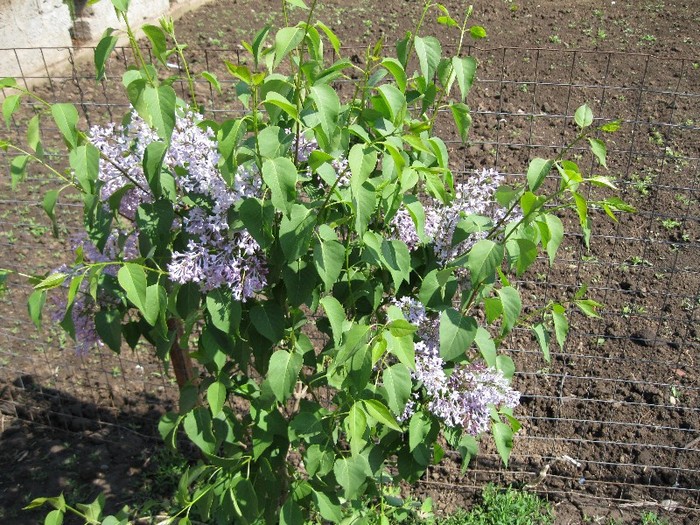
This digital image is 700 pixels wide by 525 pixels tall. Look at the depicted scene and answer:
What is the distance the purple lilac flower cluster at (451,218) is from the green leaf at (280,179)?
409mm

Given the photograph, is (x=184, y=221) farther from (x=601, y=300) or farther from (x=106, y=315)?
(x=601, y=300)

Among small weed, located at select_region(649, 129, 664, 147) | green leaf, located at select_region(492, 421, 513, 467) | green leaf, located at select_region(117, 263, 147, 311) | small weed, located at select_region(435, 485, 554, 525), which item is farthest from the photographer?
small weed, located at select_region(649, 129, 664, 147)

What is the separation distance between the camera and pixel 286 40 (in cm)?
151

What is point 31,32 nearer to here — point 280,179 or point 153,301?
point 153,301

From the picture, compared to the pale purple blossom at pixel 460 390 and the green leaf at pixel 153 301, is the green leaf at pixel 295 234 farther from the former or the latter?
the pale purple blossom at pixel 460 390

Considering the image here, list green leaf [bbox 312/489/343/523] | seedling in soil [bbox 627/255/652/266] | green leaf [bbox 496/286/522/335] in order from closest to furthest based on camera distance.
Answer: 1. green leaf [bbox 496/286/522/335]
2. green leaf [bbox 312/489/343/523]
3. seedling in soil [bbox 627/255/652/266]

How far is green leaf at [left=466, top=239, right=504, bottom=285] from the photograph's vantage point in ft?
5.54

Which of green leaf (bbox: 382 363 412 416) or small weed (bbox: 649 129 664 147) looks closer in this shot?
green leaf (bbox: 382 363 412 416)

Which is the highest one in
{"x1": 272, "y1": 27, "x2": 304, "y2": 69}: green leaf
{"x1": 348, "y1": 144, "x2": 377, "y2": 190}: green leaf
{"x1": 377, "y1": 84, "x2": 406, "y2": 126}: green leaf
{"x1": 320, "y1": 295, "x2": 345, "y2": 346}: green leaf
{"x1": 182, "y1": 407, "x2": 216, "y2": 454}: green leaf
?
{"x1": 272, "y1": 27, "x2": 304, "y2": 69}: green leaf

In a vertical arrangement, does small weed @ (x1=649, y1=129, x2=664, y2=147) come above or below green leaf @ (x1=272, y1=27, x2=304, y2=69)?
below

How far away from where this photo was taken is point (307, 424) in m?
2.01

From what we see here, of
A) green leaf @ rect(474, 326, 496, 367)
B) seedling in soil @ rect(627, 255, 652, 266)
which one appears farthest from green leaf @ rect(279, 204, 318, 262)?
seedling in soil @ rect(627, 255, 652, 266)

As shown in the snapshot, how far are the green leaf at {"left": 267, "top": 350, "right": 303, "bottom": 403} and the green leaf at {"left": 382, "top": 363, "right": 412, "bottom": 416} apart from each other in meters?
0.22

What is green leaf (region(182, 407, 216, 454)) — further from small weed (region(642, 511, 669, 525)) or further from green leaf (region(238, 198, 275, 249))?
small weed (region(642, 511, 669, 525))
